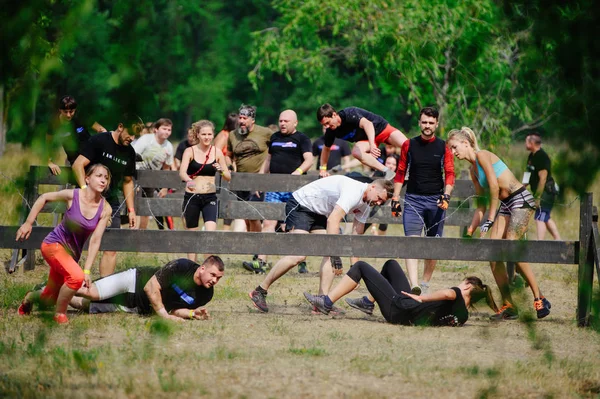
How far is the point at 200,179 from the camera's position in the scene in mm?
10680

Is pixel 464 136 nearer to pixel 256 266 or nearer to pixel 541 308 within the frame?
pixel 541 308

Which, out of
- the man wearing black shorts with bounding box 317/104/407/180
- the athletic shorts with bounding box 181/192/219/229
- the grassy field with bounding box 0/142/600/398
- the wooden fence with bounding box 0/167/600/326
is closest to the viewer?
the grassy field with bounding box 0/142/600/398

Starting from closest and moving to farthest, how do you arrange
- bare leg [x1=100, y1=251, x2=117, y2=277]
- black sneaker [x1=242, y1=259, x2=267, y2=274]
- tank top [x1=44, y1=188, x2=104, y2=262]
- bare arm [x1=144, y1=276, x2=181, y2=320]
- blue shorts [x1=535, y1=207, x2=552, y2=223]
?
1. blue shorts [x1=535, y1=207, x2=552, y2=223]
2. tank top [x1=44, y1=188, x2=104, y2=262]
3. bare arm [x1=144, y1=276, x2=181, y2=320]
4. bare leg [x1=100, y1=251, x2=117, y2=277]
5. black sneaker [x1=242, y1=259, x2=267, y2=274]

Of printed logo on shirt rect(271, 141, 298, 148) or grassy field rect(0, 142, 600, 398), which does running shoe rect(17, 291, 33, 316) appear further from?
printed logo on shirt rect(271, 141, 298, 148)

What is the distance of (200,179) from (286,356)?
4438 mm

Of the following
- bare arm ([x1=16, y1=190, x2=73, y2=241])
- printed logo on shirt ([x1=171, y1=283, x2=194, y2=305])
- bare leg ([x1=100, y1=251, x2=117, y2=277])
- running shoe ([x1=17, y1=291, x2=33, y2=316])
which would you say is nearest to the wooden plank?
printed logo on shirt ([x1=171, y1=283, x2=194, y2=305])

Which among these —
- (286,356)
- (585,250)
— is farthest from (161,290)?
(585,250)

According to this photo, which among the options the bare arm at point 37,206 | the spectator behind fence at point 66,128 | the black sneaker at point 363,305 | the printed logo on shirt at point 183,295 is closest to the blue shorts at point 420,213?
the black sneaker at point 363,305

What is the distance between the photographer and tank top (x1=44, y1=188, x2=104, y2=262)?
298 inches

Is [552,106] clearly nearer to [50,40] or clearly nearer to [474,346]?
[50,40]

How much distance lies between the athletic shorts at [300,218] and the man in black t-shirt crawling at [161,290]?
131cm

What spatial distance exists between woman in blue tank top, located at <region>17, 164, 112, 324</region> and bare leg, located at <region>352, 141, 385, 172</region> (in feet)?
12.4

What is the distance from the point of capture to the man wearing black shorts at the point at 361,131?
10445 mm

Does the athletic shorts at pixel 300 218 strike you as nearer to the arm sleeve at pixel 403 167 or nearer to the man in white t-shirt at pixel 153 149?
the arm sleeve at pixel 403 167
